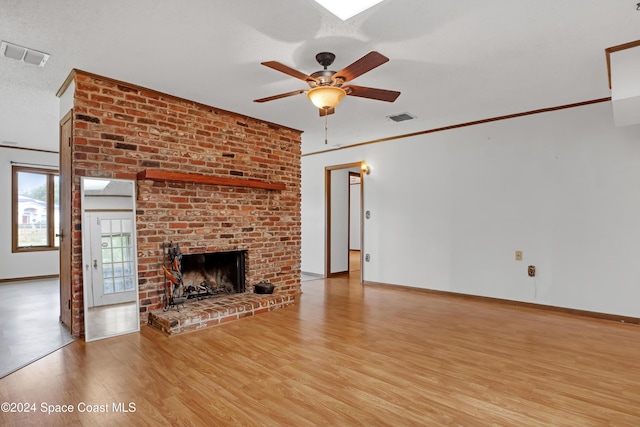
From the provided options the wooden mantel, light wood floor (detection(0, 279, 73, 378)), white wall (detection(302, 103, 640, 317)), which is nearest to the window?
light wood floor (detection(0, 279, 73, 378))

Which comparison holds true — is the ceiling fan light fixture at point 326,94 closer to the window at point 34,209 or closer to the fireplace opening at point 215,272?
the fireplace opening at point 215,272

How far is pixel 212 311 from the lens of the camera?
12.4ft

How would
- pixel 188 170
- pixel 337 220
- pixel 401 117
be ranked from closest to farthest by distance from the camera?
pixel 188 170
pixel 401 117
pixel 337 220

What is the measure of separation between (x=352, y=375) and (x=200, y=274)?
273 centimetres

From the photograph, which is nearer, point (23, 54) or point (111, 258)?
point (23, 54)

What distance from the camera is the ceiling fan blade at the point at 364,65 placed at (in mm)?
2344

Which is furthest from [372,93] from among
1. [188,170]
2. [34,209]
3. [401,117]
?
[34,209]

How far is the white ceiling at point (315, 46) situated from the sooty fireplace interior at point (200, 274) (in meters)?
1.94

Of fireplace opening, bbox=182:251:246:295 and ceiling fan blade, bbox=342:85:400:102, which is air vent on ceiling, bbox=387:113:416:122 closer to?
ceiling fan blade, bbox=342:85:400:102

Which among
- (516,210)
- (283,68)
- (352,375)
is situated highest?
(283,68)

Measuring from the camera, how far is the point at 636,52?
9.57ft

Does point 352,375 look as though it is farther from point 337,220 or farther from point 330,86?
point 337,220

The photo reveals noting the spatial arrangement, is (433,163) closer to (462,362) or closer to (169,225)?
(462,362)

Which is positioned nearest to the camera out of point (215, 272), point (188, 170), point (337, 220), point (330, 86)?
point (330, 86)
